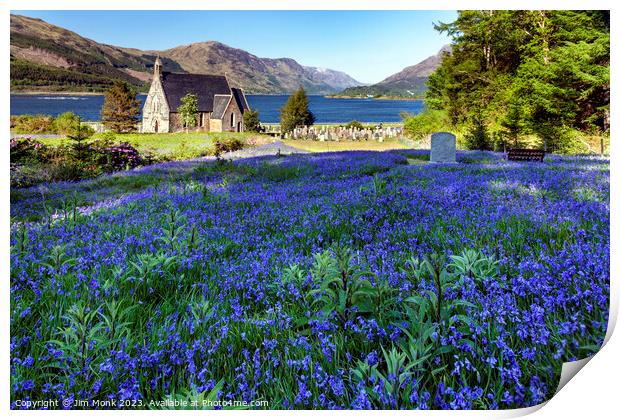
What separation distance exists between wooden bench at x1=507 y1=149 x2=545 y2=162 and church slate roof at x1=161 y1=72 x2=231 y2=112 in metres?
3.47

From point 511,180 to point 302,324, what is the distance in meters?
3.19

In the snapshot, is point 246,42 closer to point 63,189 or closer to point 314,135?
point 314,135

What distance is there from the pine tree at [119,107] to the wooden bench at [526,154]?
4351mm

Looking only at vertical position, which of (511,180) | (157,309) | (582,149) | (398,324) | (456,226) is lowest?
(157,309)

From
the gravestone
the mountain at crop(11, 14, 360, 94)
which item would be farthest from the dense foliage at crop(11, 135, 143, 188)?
the gravestone

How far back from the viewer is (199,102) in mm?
4199

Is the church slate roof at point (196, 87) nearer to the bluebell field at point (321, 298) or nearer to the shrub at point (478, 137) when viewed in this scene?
the bluebell field at point (321, 298)

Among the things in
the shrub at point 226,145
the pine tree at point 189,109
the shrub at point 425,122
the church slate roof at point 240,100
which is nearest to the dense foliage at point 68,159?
the pine tree at point 189,109

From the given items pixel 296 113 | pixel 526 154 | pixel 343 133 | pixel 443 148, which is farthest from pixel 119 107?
pixel 526 154

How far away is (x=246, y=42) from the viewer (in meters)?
3.49

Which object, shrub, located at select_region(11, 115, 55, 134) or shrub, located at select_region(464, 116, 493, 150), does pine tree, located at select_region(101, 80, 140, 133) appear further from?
shrub, located at select_region(464, 116, 493, 150)

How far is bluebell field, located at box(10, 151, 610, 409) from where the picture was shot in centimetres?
171

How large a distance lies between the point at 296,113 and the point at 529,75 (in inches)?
98.4

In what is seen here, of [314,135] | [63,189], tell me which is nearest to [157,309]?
[63,189]
